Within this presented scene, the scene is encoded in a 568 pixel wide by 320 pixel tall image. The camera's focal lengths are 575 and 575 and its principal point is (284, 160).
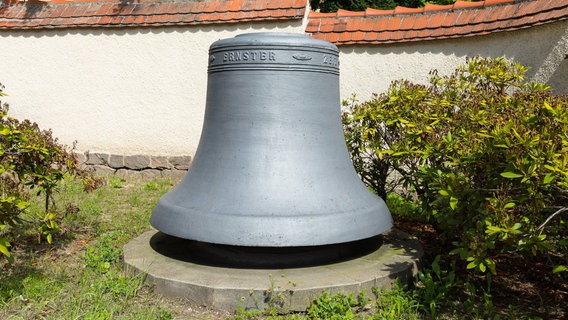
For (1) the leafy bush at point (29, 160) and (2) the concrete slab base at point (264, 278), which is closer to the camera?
(2) the concrete slab base at point (264, 278)

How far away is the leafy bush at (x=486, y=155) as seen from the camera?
274cm

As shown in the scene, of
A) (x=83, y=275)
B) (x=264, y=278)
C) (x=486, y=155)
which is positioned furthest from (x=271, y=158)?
(x=83, y=275)

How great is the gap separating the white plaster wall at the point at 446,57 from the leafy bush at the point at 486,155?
2.96ft

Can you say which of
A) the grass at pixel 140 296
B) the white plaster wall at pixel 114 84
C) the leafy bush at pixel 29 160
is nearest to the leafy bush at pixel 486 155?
the grass at pixel 140 296

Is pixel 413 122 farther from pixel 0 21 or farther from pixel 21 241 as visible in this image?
pixel 0 21

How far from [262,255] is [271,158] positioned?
59 cm

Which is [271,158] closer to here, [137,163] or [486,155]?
[486,155]

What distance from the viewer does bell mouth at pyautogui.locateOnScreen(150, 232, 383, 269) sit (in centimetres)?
346

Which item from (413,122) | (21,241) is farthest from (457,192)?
(21,241)

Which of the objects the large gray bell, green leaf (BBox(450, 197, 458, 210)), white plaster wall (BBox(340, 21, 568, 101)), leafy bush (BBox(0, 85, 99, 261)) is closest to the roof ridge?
white plaster wall (BBox(340, 21, 568, 101))

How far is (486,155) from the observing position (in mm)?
3205

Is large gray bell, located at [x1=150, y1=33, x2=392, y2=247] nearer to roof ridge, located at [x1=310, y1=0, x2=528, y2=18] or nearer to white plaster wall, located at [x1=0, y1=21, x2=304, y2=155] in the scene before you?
roof ridge, located at [x1=310, y1=0, x2=528, y2=18]

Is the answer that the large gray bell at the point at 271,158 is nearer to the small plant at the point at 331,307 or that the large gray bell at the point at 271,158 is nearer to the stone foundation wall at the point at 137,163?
the small plant at the point at 331,307

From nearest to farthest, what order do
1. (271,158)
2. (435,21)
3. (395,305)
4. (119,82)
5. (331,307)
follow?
(331,307) < (395,305) < (271,158) < (435,21) < (119,82)
